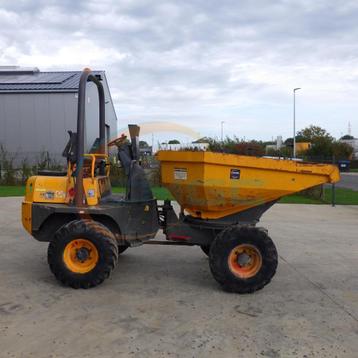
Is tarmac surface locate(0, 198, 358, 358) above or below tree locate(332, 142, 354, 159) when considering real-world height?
below

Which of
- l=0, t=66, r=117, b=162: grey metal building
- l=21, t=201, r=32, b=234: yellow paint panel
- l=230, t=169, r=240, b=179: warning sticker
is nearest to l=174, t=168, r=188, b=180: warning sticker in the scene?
l=230, t=169, r=240, b=179: warning sticker

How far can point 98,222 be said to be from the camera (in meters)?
5.73

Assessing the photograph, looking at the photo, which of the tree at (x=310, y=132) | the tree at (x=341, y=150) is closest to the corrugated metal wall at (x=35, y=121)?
the tree at (x=341, y=150)

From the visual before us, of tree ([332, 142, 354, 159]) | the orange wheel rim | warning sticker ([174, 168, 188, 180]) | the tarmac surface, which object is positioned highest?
tree ([332, 142, 354, 159])

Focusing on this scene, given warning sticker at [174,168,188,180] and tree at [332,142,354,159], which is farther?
tree at [332,142,354,159]

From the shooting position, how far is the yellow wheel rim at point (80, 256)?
5473 mm

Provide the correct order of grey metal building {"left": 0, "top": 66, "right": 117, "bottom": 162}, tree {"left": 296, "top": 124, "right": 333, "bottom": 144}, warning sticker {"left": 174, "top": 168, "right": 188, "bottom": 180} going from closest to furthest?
warning sticker {"left": 174, "top": 168, "right": 188, "bottom": 180} < grey metal building {"left": 0, "top": 66, "right": 117, "bottom": 162} < tree {"left": 296, "top": 124, "right": 333, "bottom": 144}

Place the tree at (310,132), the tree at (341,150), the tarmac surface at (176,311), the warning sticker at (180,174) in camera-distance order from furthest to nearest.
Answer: the tree at (310,132) → the tree at (341,150) → the warning sticker at (180,174) → the tarmac surface at (176,311)

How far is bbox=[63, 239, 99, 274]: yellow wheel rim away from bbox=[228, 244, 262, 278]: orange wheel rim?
1.53 meters

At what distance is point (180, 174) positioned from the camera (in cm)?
558

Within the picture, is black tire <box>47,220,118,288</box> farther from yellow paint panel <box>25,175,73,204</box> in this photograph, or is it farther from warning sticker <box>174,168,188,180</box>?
warning sticker <box>174,168,188,180</box>

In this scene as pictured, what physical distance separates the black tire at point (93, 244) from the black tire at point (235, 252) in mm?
1137

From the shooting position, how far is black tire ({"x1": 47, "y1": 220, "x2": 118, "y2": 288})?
541cm

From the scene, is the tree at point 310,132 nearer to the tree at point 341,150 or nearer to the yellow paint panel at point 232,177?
the tree at point 341,150
